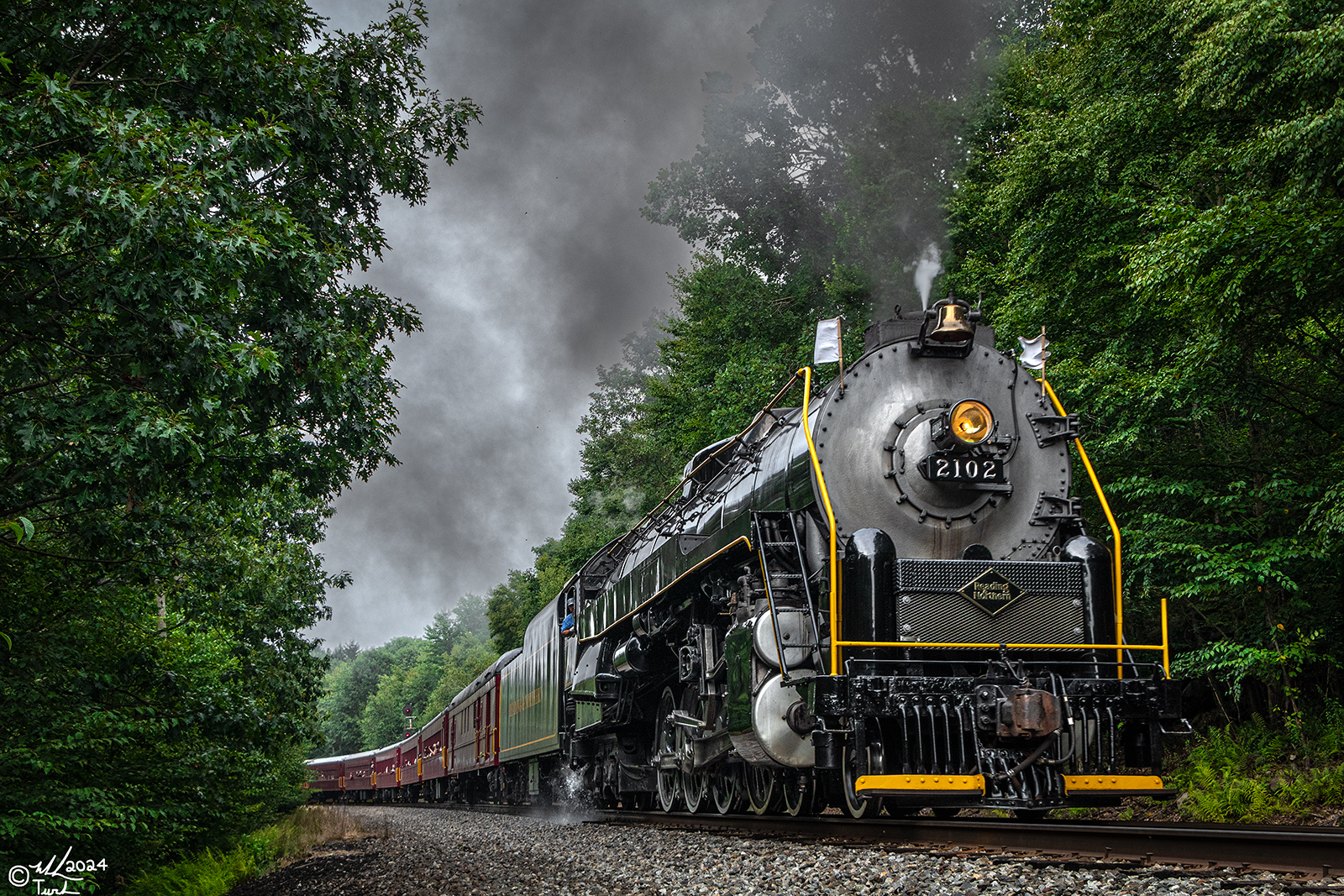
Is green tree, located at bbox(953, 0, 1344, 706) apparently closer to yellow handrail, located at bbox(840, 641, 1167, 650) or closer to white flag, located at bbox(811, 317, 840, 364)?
yellow handrail, located at bbox(840, 641, 1167, 650)

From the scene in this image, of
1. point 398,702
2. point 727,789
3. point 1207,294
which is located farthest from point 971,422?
point 398,702

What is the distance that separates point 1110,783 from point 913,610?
1547 mm

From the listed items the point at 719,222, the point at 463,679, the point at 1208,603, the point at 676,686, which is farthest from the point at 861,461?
the point at 463,679

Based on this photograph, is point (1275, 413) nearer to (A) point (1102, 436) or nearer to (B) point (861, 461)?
(A) point (1102, 436)

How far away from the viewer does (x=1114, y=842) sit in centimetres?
530

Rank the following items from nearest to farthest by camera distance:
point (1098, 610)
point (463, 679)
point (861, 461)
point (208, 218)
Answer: point (208, 218) < point (1098, 610) < point (861, 461) < point (463, 679)

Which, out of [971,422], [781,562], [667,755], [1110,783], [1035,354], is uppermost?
[1035,354]

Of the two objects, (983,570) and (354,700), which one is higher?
(983,570)

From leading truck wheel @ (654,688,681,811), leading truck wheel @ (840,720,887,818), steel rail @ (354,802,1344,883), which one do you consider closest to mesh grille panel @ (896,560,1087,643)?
leading truck wheel @ (840,720,887,818)

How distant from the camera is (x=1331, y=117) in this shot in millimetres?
8406

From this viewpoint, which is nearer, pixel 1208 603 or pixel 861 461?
pixel 861 461

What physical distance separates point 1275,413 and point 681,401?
1537 cm

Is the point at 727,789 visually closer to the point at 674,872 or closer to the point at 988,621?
the point at 674,872

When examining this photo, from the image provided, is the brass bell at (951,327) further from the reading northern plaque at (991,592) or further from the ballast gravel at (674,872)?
the ballast gravel at (674,872)
